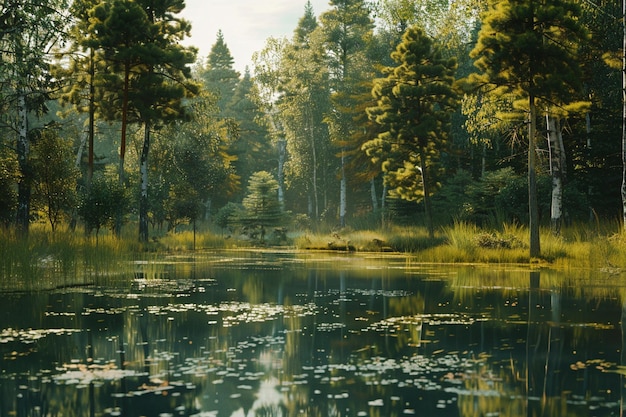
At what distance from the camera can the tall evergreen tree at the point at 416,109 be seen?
37.5 meters

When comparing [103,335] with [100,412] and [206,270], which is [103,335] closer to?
[100,412]

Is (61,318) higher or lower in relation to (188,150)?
lower

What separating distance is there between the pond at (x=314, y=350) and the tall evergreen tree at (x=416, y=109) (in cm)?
2008

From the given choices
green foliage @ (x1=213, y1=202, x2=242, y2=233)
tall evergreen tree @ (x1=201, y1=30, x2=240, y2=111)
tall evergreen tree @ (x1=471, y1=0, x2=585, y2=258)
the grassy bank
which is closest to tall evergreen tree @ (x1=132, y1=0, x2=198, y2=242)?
green foliage @ (x1=213, y1=202, x2=242, y2=233)

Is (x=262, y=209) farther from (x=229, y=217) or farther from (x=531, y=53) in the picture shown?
(x=531, y=53)

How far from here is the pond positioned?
7121 millimetres

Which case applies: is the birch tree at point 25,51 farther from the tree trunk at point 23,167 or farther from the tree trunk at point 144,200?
the tree trunk at point 144,200

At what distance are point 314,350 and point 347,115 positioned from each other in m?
47.4

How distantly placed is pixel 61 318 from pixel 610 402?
8.99m

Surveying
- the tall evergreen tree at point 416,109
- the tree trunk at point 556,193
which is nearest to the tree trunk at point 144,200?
the tall evergreen tree at point 416,109

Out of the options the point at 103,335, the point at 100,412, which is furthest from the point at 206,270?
the point at 100,412

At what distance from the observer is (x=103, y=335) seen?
11.2m

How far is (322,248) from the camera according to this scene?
41.7 m

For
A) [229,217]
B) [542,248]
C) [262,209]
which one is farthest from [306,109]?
[542,248]
